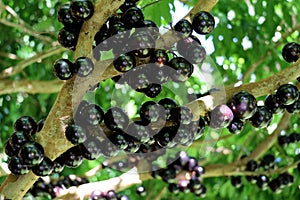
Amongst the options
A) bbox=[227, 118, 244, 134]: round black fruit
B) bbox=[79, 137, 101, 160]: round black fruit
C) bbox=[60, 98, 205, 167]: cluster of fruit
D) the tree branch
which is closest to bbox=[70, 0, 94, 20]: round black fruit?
bbox=[60, 98, 205, 167]: cluster of fruit

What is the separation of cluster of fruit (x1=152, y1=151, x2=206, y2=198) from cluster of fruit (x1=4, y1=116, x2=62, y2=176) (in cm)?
143

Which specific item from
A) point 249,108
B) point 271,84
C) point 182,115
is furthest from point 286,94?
point 182,115

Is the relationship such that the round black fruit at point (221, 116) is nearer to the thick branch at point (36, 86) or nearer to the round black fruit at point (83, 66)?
the round black fruit at point (83, 66)

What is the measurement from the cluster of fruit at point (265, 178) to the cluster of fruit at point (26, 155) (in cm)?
183

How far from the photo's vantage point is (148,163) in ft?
11.5

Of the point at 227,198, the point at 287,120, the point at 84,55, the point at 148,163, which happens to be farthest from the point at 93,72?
the point at 227,198

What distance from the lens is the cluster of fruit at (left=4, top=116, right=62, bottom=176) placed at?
6.51 feet

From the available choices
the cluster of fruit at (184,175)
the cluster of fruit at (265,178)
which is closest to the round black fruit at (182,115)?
the cluster of fruit at (184,175)

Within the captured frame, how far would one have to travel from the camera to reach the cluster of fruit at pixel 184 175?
3531 mm

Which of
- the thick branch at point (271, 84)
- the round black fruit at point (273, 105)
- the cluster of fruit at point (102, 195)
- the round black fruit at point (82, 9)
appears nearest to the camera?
the round black fruit at point (82, 9)

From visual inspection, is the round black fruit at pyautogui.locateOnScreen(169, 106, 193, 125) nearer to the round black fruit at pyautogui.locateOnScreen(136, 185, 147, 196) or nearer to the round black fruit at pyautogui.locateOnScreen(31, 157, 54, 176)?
the round black fruit at pyautogui.locateOnScreen(31, 157, 54, 176)

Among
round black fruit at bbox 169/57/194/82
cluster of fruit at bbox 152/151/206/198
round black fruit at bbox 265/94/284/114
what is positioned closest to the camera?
round black fruit at bbox 169/57/194/82

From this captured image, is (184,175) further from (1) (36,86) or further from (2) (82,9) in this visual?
(2) (82,9)

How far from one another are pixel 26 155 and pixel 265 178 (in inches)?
87.4
